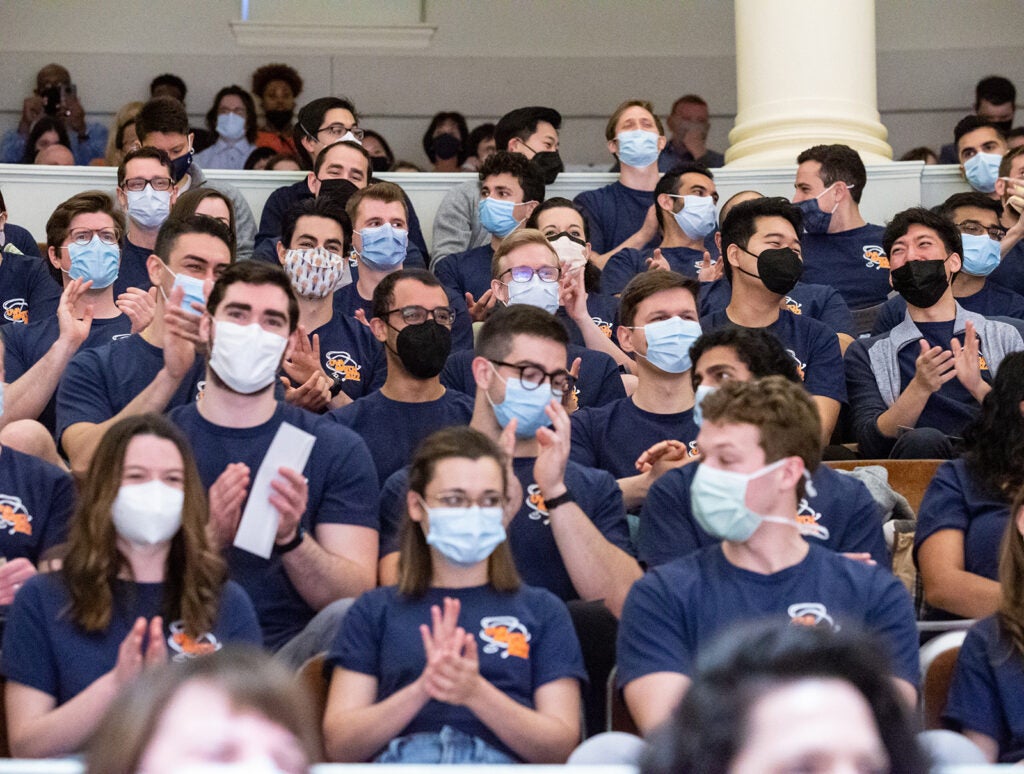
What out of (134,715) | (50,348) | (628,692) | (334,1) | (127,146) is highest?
(334,1)

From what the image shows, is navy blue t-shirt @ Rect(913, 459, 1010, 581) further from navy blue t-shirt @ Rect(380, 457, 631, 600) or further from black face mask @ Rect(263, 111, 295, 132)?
black face mask @ Rect(263, 111, 295, 132)

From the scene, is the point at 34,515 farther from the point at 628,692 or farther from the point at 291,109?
the point at 291,109

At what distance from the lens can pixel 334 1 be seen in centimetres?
1161

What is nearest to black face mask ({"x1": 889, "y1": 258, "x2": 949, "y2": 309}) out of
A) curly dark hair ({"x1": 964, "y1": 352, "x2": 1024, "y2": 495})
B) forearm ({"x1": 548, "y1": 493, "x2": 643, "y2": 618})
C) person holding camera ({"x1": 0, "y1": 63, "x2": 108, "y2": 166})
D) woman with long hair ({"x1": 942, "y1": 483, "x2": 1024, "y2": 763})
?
curly dark hair ({"x1": 964, "y1": 352, "x2": 1024, "y2": 495})

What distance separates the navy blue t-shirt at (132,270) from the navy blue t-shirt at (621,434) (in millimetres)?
2217

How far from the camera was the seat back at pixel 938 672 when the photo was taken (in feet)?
12.6

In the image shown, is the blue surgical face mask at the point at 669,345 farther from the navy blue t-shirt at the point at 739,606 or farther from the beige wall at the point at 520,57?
the beige wall at the point at 520,57

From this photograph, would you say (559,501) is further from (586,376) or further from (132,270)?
(132,270)

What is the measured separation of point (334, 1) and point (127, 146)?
13.2 ft

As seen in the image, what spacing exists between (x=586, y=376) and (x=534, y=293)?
466 mm

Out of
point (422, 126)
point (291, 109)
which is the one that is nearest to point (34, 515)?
point (291, 109)

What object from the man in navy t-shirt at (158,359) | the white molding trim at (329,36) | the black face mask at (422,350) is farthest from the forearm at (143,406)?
the white molding trim at (329,36)

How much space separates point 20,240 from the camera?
7.08 m

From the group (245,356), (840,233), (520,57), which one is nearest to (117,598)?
(245,356)
